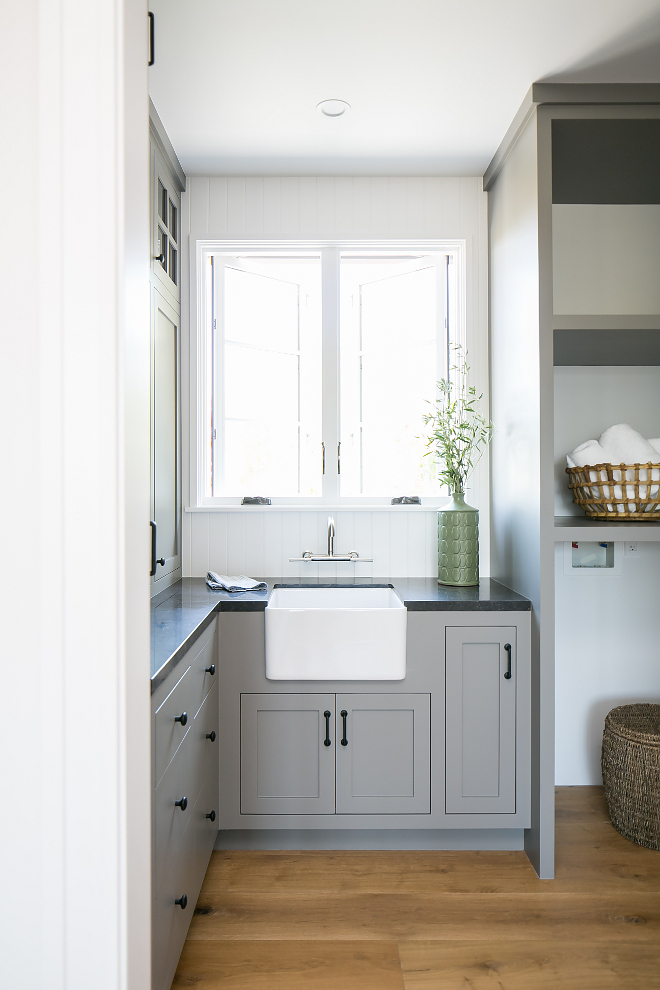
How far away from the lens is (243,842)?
2340mm

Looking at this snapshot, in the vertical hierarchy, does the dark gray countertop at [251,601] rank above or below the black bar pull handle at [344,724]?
above

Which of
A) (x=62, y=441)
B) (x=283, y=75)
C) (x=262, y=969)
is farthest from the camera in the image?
(x=283, y=75)

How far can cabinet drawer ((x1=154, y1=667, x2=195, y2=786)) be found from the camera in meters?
1.42

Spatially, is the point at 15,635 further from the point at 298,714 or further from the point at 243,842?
the point at 243,842

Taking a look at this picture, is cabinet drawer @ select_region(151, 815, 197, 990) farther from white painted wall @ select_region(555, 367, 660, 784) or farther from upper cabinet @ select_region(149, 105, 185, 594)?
white painted wall @ select_region(555, 367, 660, 784)

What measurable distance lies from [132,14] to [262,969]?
214 cm

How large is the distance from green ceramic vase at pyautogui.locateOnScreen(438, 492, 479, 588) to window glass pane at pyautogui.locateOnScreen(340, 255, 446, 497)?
0.37 m

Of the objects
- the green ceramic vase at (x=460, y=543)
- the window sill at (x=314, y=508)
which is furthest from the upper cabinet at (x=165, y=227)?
the green ceramic vase at (x=460, y=543)

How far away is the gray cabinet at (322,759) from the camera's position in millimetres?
2275

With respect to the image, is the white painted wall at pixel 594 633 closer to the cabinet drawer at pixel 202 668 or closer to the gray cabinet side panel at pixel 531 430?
the gray cabinet side panel at pixel 531 430

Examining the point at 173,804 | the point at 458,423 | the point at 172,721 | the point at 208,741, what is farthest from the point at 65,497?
the point at 458,423

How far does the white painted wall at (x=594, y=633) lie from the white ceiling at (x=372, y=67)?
42.8 inches

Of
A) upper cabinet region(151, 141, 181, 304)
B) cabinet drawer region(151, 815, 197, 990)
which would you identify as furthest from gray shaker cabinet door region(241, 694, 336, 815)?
upper cabinet region(151, 141, 181, 304)

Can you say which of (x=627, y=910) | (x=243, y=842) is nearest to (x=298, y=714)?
(x=243, y=842)
